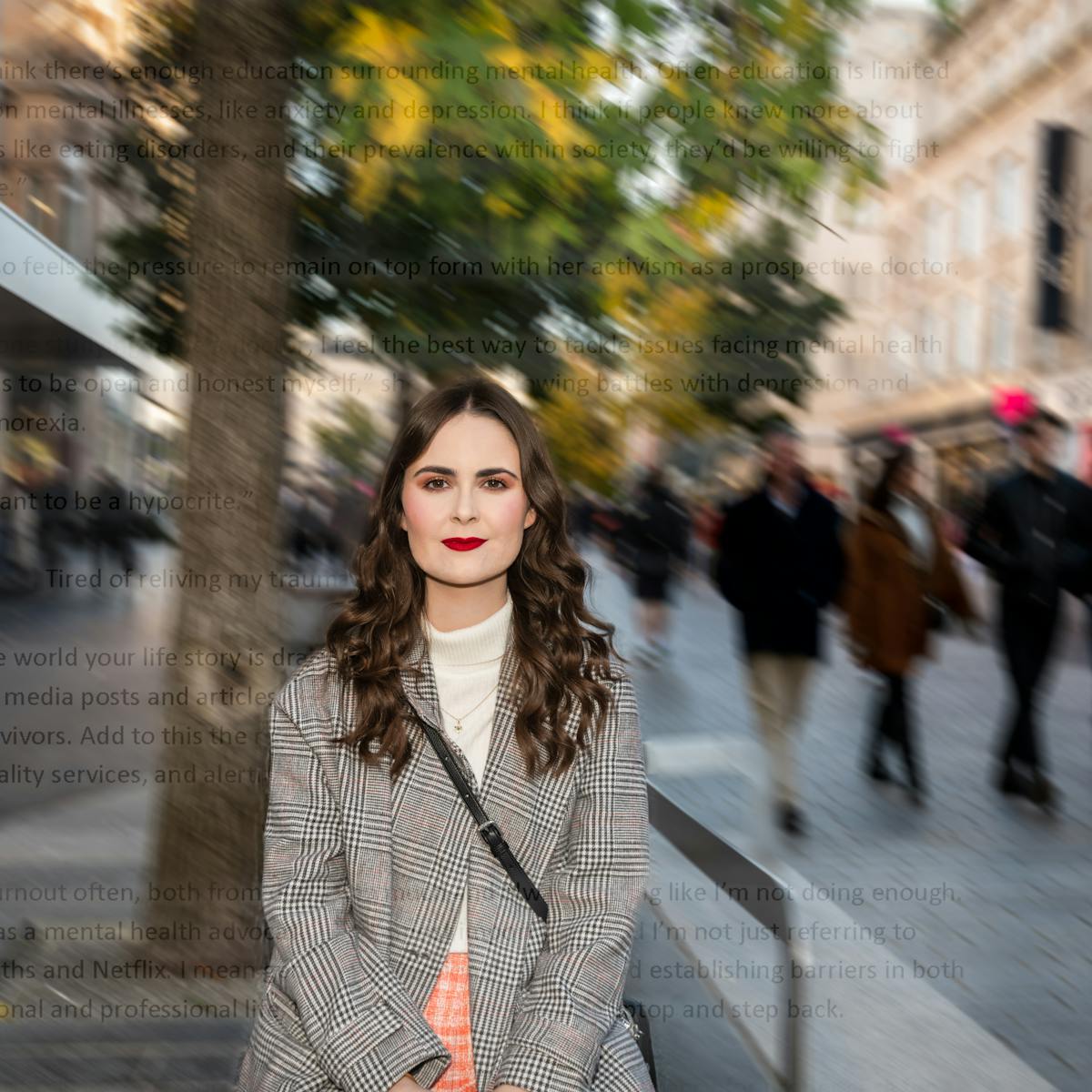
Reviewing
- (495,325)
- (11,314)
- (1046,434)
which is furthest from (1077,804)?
(11,314)

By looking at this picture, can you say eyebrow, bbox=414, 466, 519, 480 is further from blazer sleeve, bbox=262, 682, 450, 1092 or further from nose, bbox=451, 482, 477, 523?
blazer sleeve, bbox=262, 682, 450, 1092

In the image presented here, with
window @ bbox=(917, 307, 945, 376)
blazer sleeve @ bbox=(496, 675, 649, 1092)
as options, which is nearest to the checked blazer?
blazer sleeve @ bbox=(496, 675, 649, 1092)

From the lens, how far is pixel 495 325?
441cm

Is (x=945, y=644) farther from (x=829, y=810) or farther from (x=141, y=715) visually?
(x=141, y=715)

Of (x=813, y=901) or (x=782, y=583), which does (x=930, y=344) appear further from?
(x=813, y=901)

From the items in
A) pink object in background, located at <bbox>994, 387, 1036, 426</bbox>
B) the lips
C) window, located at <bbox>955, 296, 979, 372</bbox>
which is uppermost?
window, located at <bbox>955, 296, 979, 372</bbox>

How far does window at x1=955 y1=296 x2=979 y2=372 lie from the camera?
4.91 metres

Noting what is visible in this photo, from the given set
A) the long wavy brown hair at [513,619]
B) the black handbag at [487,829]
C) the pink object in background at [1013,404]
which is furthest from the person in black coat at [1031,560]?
the black handbag at [487,829]

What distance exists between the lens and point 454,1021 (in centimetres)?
211

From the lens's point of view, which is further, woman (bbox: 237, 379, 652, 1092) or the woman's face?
the woman's face

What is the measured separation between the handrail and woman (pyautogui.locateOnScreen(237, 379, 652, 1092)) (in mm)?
789

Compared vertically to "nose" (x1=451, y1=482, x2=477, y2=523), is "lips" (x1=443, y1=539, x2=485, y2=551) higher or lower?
lower

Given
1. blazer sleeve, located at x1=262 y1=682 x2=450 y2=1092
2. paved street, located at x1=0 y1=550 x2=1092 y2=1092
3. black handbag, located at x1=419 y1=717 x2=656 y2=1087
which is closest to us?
blazer sleeve, located at x1=262 y1=682 x2=450 y2=1092

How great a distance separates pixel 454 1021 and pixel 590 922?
23cm
